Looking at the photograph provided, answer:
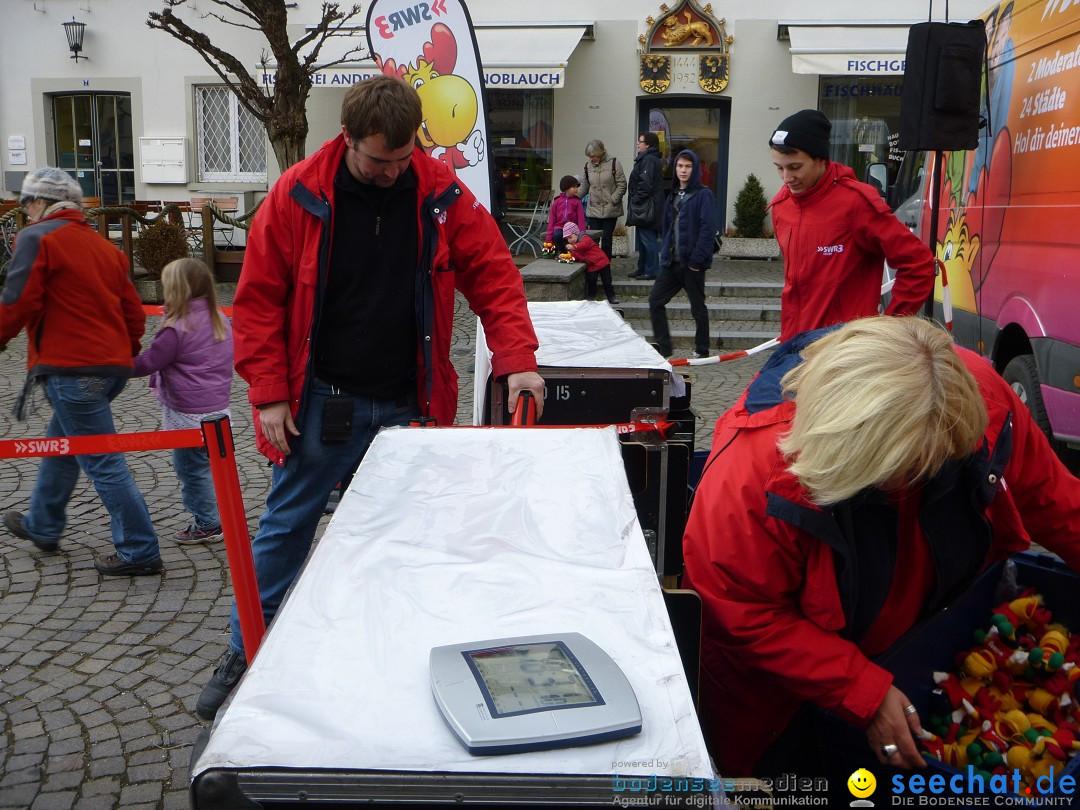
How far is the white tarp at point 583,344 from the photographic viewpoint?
379cm

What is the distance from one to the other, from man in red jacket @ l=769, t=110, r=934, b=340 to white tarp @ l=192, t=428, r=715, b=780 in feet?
8.54

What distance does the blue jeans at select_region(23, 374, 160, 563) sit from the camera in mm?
4465

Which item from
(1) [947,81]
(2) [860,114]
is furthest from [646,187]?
(1) [947,81]

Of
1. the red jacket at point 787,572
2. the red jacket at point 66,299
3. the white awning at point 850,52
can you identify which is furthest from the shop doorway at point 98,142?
the red jacket at point 787,572

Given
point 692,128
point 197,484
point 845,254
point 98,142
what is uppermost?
point 692,128

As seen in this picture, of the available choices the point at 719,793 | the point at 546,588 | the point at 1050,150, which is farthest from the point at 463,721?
the point at 1050,150

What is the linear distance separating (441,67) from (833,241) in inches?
104

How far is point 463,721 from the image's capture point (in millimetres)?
1297

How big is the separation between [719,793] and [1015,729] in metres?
1.17

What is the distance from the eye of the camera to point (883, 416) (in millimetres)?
1811

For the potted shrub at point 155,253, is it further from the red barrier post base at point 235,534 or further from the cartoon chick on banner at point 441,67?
the red barrier post base at point 235,534

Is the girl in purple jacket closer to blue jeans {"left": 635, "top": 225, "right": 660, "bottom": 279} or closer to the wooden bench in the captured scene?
the wooden bench

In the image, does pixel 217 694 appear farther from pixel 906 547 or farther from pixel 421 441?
pixel 906 547

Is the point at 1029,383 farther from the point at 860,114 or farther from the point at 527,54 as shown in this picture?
the point at 860,114
